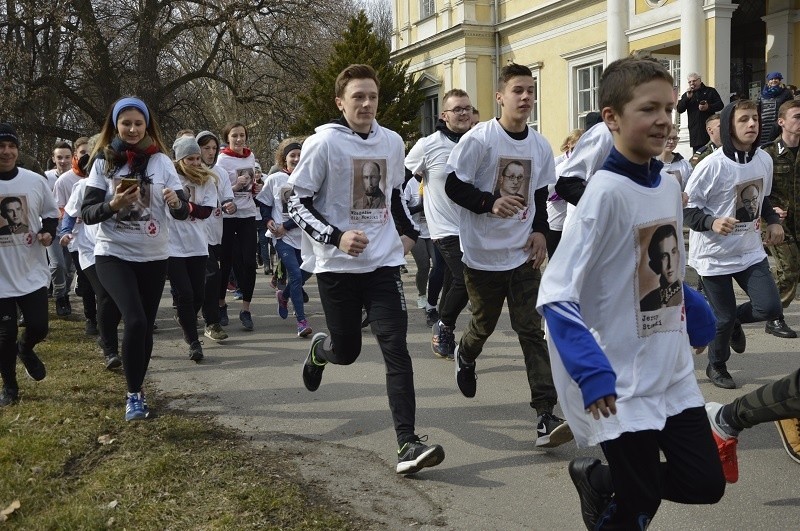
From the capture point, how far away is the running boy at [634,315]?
307 cm

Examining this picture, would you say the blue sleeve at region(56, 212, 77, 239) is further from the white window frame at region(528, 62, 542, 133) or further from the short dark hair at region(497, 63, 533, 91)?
the white window frame at region(528, 62, 542, 133)

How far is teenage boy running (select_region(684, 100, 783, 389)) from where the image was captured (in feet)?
20.8

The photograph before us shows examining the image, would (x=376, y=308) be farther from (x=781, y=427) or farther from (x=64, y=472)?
(x=781, y=427)

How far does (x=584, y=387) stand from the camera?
277 centimetres

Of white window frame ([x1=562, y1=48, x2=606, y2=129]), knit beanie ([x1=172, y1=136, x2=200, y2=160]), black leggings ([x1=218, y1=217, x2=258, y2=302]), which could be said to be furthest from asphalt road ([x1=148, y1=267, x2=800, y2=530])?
white window frame ([x1=562, y1=48, x2=606, y2=129])

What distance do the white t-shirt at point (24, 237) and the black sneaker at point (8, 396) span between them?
72cm

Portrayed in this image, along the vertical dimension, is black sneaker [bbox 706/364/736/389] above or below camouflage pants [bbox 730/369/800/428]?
below

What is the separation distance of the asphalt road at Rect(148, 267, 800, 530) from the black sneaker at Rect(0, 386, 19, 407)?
42.5 inches

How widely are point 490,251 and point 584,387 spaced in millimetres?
2883

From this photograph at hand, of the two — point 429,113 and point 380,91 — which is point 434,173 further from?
point 429,113

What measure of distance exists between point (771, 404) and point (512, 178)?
7.51ft

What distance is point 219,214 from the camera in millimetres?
9336

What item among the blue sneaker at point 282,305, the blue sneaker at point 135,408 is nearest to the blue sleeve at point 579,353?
the blue sneaker at point 135,408

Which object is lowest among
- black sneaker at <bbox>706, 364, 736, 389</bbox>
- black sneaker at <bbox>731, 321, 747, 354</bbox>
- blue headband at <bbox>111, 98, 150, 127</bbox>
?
black sneaker at <bbox>706, 364, 736, 389</bbox>
